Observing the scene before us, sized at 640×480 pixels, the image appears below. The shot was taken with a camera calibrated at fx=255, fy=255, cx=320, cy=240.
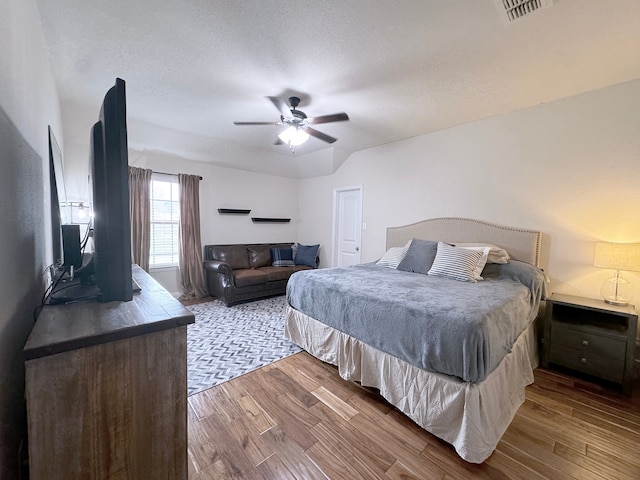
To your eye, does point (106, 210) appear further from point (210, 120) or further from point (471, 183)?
point (471, 183)

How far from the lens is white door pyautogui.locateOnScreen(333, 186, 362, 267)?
471 cm

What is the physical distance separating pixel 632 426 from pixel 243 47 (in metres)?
3.85

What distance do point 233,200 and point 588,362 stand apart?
5262 mm

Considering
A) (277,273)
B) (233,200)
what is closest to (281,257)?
(277,273)

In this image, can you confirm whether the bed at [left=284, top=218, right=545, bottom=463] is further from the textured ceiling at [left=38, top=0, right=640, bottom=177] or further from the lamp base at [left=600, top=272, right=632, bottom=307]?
the textured ceiling at [left=38, top=0, right=640, bottom=177]

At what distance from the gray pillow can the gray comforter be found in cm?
16

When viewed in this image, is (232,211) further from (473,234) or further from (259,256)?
(473,234)

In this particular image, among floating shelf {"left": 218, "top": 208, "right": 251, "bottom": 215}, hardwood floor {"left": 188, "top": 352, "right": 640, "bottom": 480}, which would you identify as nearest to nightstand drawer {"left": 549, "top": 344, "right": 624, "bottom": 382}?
hardwood floor {"left": 188, "top": 352, "right": 640, "bottom": 480}

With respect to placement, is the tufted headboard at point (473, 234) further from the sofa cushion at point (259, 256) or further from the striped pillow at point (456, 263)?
the sofa cushion at point (259, 256)

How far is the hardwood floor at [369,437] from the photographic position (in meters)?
1.40

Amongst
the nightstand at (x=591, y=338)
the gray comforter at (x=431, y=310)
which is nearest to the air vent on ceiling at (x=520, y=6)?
the gray comforter at (x=431, y=310)

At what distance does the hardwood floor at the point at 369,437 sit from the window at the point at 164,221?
3079mm

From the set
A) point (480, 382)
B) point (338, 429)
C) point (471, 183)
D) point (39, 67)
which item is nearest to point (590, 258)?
point (471, 183)

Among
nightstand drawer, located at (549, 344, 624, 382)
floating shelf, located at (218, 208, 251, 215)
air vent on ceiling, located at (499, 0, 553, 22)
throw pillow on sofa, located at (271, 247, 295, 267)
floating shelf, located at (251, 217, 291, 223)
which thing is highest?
air vent on ceiling, located at (499, 0, 553, 22)
